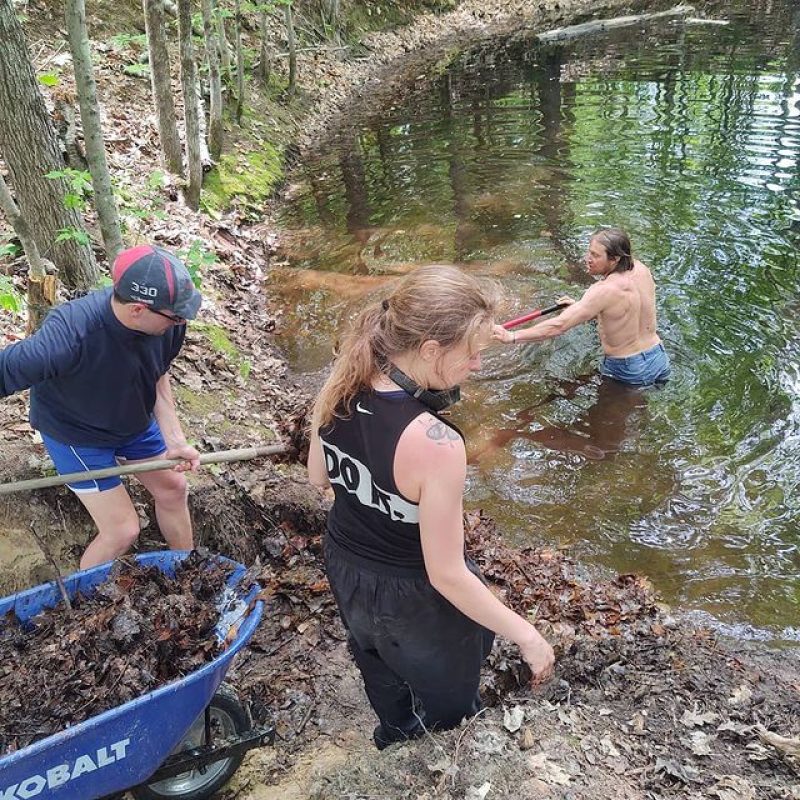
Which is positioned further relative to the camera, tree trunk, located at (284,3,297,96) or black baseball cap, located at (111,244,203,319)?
tree trunk, located at (284,3,297,96)

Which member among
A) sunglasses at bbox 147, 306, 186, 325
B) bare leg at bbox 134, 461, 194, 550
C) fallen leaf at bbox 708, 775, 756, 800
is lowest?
fallen leaf at bbox 708, 775, 756, 800

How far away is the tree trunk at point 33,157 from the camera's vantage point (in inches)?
190

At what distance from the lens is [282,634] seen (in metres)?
4.38

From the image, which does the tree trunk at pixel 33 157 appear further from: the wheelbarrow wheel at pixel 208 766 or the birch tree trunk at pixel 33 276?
the wheelbarrow wheel at pixel 208 766

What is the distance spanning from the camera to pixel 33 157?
5.15m

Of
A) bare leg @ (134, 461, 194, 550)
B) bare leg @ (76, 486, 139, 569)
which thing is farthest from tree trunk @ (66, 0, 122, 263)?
bare leg @ (76, 486, 139, 569)

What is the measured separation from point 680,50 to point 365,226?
1636 centimetres

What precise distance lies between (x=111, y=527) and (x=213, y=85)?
10.2 meters

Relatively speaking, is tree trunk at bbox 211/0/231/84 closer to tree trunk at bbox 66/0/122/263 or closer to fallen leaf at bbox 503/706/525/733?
tree trunk at bbox 66/0/122/263

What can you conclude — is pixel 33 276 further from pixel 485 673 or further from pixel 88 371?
pixel 485 673

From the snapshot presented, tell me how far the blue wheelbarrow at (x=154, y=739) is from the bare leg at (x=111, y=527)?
1.20 ft

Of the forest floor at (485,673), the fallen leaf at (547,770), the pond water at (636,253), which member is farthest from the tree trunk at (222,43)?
the fallen leaf at (547,770)

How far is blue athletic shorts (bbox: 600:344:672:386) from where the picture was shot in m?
7.14

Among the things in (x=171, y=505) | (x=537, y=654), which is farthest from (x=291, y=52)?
(x=537, y=654)
